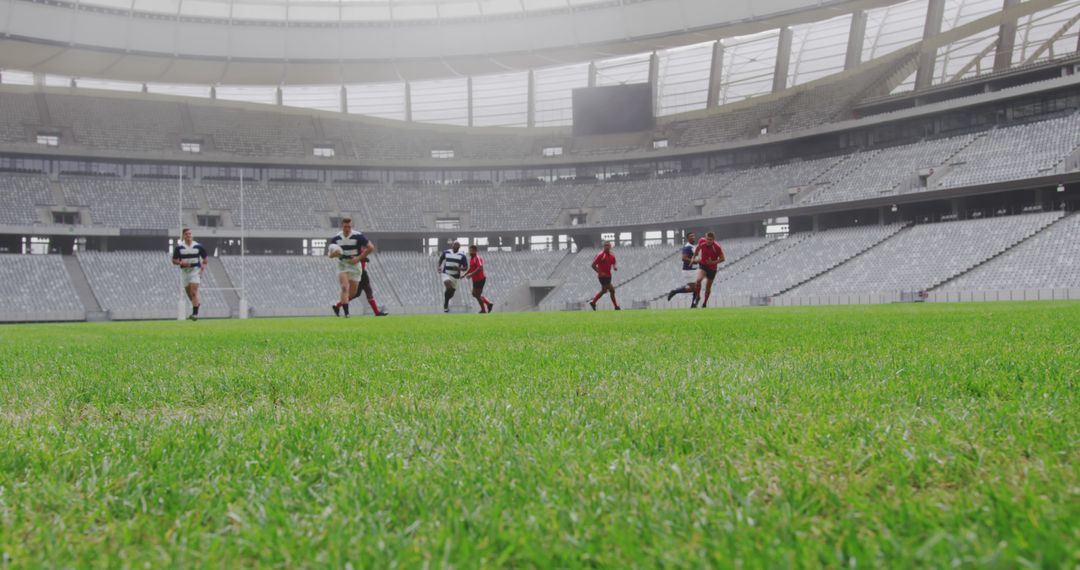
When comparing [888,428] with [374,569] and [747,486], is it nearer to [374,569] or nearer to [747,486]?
[747,486]

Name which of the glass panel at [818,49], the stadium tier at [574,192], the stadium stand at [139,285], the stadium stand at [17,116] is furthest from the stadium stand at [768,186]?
the stadium stand at [17,116]

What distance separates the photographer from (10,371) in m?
5.16

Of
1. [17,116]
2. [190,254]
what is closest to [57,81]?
[17,116]

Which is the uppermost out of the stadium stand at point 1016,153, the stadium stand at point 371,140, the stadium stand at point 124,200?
the stadium stand at point 371,140

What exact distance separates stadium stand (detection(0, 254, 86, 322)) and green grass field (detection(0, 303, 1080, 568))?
44767 mm

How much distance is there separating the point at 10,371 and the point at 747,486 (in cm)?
537

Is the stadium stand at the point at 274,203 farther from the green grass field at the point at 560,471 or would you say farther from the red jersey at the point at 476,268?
the green grass field at the point at 560,471

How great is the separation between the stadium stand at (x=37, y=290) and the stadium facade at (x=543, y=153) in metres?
0.14

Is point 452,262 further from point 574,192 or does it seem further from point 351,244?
point 574,192

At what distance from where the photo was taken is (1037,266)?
32656 mm

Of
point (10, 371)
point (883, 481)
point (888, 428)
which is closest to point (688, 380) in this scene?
point (888, 428)

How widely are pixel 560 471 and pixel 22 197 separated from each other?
57143mm

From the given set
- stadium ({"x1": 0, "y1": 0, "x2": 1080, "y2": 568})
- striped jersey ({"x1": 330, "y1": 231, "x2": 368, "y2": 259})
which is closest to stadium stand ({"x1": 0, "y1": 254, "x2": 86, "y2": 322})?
stadium ({"x1": 0, "y1": 0, "x2": 1080, "y2": 568})

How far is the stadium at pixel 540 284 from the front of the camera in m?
1.47
